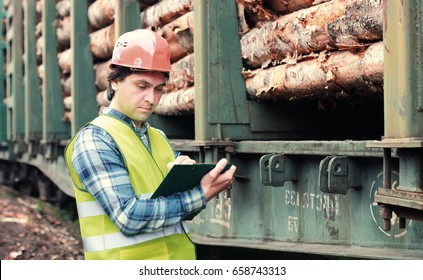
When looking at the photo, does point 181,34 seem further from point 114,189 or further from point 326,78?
point 114,189

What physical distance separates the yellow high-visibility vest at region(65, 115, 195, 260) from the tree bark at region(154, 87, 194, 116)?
387 cm

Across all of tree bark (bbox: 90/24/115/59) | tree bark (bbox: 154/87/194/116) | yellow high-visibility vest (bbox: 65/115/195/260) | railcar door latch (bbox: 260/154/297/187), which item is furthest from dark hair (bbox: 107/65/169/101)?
tree bark (bbox: 90/24/115/59)

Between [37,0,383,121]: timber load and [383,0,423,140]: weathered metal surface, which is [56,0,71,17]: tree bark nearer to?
[37,0,383,121]: timber load

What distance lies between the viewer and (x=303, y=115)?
20.4ft

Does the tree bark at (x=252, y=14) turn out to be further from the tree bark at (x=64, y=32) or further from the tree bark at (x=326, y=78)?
the tree bark at (x=64, y=32)

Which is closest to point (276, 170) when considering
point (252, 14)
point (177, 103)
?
point (252, 14)

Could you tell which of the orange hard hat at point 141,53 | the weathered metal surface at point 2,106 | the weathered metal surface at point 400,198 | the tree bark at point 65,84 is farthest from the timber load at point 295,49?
the weathered metal surface at point 2,106

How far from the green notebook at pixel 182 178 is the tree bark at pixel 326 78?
195cm

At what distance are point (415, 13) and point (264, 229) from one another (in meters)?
2.16

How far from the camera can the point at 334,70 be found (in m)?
4.83

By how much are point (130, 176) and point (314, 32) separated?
2624mm

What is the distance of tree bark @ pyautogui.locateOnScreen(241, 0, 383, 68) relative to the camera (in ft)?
14.5

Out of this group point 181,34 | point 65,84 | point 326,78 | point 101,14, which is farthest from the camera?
point 65,84
